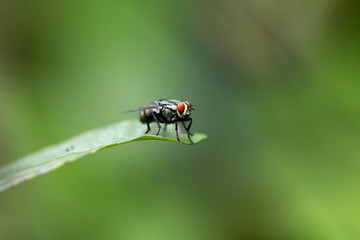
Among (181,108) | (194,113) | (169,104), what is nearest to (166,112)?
(169,104)

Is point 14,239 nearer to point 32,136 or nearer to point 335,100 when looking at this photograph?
point 32,136

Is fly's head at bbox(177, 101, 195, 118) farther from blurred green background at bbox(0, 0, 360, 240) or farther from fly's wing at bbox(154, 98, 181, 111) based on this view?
blurred green background at bbox(0, 0, 360, 240)

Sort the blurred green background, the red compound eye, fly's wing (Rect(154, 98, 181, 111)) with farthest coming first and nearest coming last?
the blurred green background → fly's wing (Rect(154, 98, 181, 111)) → the red compound eye

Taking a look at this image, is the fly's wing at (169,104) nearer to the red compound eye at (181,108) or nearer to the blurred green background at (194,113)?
the red compound eye at (181,108)

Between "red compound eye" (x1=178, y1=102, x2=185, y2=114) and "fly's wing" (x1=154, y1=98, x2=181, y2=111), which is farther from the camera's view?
"fly's wing" (x1=154, y1=98, x2=181, y2=111)

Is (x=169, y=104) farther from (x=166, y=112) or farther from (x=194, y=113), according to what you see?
(x=194, y=113)

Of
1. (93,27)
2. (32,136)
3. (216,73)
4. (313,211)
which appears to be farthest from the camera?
(93,27)

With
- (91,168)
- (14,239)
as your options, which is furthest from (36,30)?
(14,239)

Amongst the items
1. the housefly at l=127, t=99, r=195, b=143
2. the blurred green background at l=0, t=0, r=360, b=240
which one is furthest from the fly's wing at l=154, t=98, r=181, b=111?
the blurred green background at l=0, t=0, r=360, b=240
